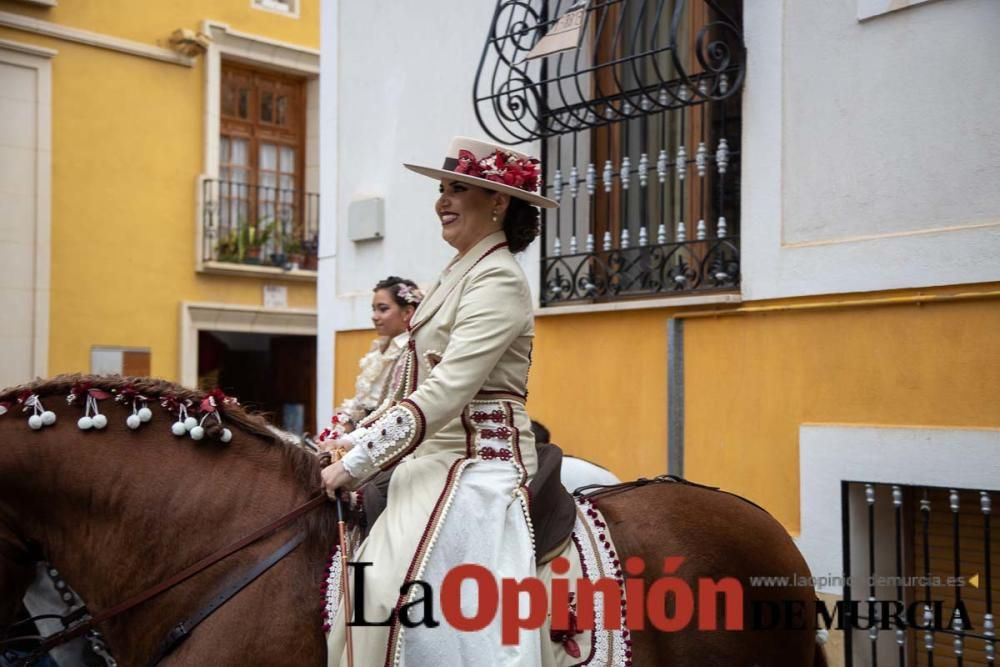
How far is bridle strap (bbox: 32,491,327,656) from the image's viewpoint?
126 inches

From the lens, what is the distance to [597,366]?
6.26 metres

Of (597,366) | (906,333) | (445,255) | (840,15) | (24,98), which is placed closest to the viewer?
(906,333)

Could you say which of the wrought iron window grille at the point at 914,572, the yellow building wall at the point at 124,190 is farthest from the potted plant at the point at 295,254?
the wrought iron window grille at the point at 914,572

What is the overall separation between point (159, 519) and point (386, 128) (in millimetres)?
5042

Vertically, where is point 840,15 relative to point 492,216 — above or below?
above

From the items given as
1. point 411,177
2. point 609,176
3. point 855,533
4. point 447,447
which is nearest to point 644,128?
point 609,176

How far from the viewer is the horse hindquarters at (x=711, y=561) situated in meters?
3.66

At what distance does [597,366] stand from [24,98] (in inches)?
370

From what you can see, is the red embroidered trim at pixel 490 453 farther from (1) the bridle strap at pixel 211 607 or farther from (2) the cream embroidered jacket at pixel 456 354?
(1) the bridle strap at pixel 211 607

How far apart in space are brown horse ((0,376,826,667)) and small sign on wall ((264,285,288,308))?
38.5 ft

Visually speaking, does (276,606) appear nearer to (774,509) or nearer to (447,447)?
(447,447)

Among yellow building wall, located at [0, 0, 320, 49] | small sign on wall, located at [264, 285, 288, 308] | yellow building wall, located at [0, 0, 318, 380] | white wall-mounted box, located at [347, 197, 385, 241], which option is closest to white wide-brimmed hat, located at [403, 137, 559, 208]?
white wall-mounted box, located at [347, 197, 385, 241]

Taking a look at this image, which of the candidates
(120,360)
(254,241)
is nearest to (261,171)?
(254,241)

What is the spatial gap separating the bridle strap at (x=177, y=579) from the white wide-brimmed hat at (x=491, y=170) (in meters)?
1.09
